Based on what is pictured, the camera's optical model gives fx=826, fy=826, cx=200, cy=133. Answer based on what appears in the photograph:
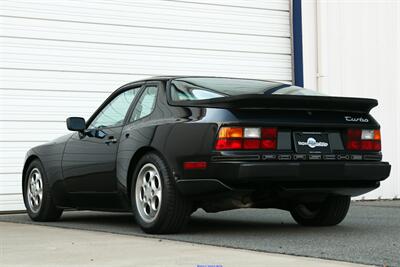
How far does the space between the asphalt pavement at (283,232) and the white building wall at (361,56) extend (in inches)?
124

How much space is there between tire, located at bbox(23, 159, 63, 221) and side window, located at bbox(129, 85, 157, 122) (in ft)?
5.18

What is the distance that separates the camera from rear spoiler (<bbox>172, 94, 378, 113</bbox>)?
6.18 meters

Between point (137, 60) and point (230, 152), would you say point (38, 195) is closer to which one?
point (230, 152)

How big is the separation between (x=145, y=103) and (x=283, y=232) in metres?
1.62

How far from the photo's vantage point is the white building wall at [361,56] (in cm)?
1249

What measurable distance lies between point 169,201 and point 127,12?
529 centimetres

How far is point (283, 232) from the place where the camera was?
22.1 feet

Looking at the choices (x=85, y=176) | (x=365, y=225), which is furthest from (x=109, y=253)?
(x=365, y=225)

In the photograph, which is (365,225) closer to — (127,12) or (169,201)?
(169,201)

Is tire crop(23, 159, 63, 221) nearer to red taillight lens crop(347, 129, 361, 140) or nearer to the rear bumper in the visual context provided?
the rear bumper

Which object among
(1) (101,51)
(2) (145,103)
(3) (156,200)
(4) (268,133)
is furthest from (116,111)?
(1) (101,51)

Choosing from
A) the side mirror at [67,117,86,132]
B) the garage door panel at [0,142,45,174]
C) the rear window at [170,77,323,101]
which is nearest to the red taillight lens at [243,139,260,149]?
the rear window at [170,77,323,101]

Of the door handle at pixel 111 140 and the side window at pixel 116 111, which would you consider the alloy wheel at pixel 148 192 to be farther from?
the side window at pixel 116 111

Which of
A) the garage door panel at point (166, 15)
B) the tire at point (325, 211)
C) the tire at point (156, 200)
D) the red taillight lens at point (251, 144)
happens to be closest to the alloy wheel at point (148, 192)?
the tire at point (156, 200)
